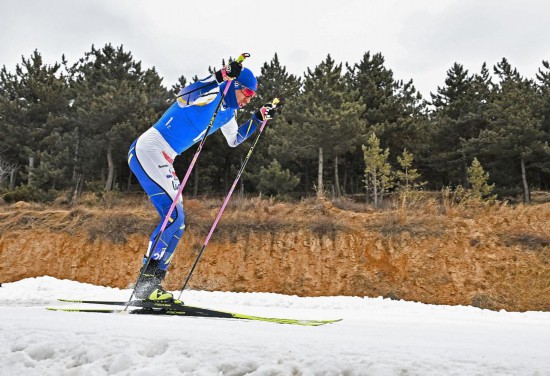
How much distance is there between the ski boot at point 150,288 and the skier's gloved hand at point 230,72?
7.26 ft

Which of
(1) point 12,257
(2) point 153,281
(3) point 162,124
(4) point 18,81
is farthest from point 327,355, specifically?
(4) point 18,81

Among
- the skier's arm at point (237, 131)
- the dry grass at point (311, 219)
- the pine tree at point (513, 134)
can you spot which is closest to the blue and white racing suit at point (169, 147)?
the skier's arm at point (237, 131)

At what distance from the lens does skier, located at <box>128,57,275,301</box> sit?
4121mm

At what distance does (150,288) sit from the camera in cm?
409

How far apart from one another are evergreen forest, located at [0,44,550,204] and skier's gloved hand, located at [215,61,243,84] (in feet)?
55.1

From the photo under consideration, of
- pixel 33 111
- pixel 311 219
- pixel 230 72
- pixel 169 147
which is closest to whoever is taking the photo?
pixel 230 72

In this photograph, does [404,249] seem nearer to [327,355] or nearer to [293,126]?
[327,355]

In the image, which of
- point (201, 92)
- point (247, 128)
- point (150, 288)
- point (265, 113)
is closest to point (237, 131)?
point (247, 128)

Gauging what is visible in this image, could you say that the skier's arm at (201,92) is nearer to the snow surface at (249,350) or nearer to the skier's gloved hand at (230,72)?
the skier's gloved hand at (230,72)

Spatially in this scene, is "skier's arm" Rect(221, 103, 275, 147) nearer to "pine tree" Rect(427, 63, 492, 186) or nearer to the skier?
the skier

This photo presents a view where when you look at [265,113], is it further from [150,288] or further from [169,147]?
[150,288]

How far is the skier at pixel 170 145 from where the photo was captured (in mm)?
4121

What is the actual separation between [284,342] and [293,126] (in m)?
21.9

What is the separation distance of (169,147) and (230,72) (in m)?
1.17
